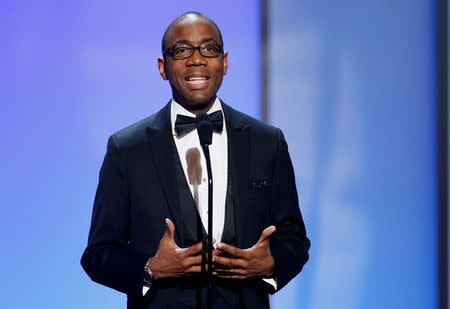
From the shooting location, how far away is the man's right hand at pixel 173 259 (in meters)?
1.62

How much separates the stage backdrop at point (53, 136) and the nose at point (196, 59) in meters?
1.23

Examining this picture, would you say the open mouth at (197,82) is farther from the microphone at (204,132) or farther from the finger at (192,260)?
the finger at (192,260)

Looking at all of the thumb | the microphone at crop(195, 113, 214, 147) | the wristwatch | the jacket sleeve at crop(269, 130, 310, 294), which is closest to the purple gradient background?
the jacket sleeve at crop(269, 130, 310, 294)

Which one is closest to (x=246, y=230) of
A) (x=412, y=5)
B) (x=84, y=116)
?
(x=84, y=116)

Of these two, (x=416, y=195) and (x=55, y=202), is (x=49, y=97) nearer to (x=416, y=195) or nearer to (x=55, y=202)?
(x=55, y=202)

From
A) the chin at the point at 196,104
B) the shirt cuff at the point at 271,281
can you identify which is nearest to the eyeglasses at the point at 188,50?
the chin at the point at 196,104

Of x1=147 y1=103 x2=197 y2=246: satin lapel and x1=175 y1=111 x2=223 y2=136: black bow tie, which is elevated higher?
x1=175 y1=111 x2=223 y2=136: black bow tie

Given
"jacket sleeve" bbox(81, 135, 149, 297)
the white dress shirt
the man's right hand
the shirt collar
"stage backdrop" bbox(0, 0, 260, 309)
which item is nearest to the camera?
the man's right hand

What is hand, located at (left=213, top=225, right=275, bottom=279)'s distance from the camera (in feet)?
5.33

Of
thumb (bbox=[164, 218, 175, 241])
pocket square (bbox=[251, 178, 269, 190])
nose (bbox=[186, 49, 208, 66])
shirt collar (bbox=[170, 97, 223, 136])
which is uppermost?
nose (bbox=[186, 49, 208, 66])

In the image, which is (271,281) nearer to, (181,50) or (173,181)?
(173,181)

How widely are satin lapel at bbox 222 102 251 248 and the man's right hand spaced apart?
7.3 inches

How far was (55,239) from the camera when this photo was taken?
302 cm

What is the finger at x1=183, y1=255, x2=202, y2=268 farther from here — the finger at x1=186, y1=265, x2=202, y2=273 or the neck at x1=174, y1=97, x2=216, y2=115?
the neck at x1=174, y1=97, x2=216, y2=115
